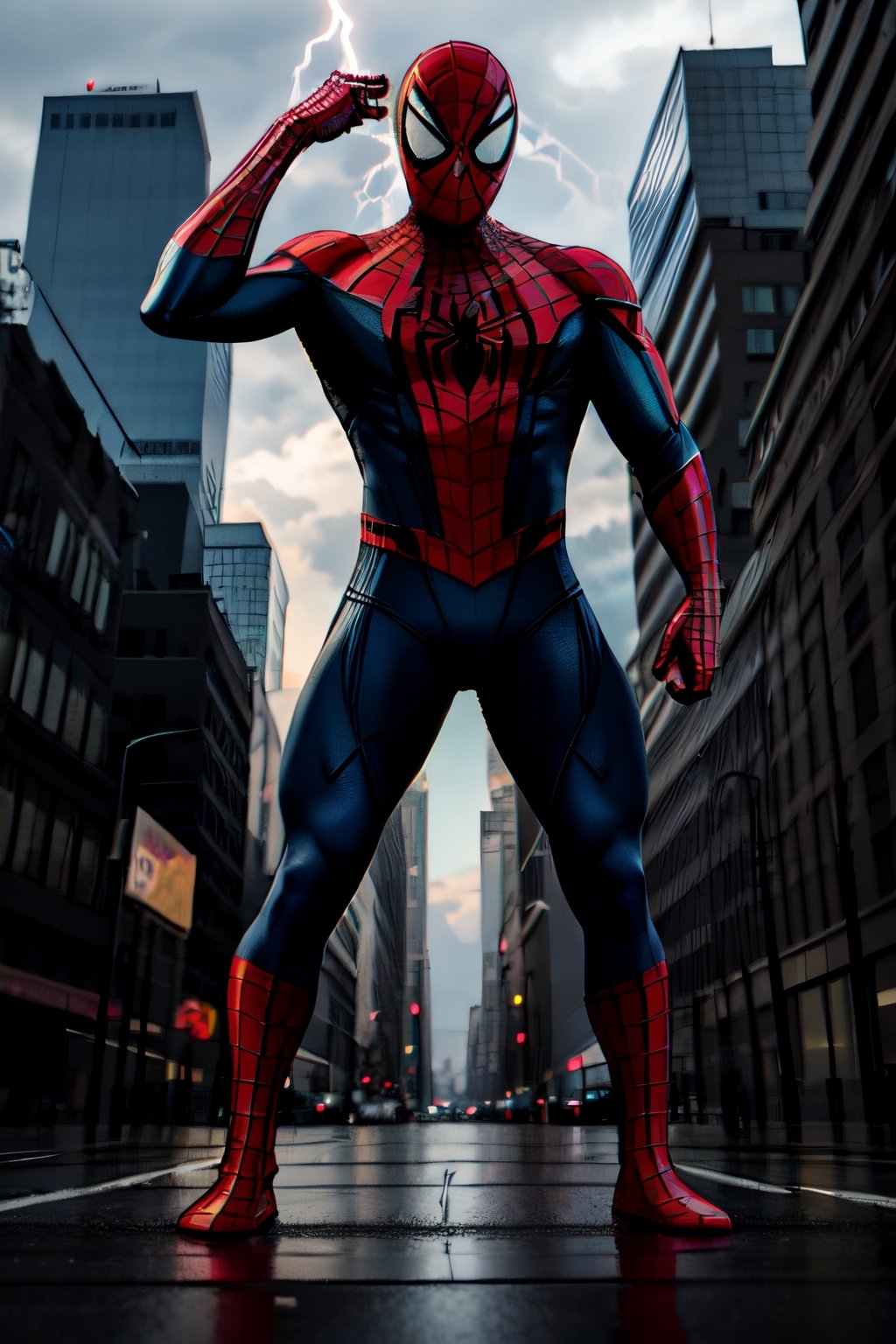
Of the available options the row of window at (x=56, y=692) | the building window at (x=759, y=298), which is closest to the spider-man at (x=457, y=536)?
the row of window at (x=56, y=692)

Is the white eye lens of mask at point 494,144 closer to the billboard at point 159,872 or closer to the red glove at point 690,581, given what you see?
the red glove at point 690,581

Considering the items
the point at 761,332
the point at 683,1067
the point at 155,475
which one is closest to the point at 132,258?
the point at 155,475

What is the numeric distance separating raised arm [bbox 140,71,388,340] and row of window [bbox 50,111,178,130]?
12110 centimetres

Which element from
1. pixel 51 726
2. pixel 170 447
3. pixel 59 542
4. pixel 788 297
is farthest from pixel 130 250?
pixel 51 726

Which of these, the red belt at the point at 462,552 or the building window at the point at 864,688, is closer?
the red belt at the point at 462,552

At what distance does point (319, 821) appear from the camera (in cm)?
248

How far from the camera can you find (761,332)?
56500mm

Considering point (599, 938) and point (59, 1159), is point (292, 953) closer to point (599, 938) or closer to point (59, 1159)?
point (599, 938)

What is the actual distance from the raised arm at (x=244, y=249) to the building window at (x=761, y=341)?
56.9 metres

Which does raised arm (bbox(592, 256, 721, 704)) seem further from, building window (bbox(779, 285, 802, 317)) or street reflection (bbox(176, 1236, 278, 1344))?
building window (bbox(779, 285, 802, 317))

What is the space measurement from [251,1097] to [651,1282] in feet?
3.54

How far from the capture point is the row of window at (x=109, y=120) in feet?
362

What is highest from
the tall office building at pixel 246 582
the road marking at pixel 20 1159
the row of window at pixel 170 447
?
the row of window at pixel 170 447

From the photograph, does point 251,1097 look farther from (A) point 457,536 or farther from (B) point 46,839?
(B) point 46,839
